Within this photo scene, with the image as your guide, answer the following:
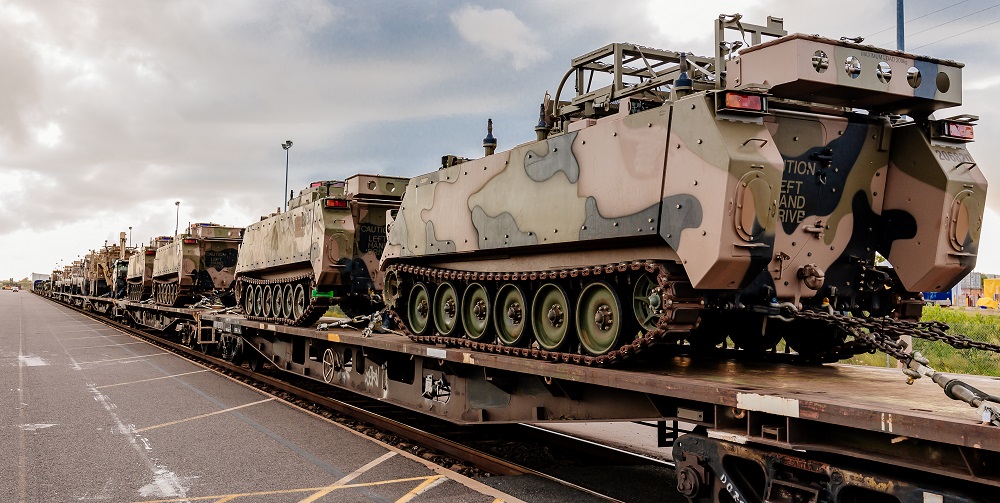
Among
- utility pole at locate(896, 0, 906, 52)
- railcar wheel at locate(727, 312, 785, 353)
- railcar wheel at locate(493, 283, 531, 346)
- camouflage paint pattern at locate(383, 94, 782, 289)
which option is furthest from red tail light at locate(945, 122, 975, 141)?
utility pole at locate(896, 0, 906, 52)

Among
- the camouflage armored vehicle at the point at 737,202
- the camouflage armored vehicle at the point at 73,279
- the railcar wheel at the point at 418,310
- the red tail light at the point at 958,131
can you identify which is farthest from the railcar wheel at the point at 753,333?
the camouflage armored vehicle at the point at 73,279

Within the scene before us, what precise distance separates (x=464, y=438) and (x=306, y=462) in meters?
2.09

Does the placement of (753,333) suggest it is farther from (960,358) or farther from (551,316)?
(960,358)

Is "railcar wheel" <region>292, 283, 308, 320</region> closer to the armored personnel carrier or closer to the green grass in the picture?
the green grass

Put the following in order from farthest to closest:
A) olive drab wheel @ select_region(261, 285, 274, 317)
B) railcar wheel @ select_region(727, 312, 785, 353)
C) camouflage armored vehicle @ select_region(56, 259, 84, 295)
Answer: camouflage armored vehicle @ select_region(56, 259, 84, 295) < olive drab wheel @ select_region(261, 285, 274, 317) < railcar wheel @ select_region(727, 312, 785, 353)

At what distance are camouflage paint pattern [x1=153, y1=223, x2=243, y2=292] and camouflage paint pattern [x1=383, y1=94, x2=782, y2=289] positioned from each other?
1784 cm

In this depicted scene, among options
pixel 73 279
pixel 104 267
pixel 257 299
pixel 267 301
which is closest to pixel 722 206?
pixel 267 301

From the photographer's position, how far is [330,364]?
12.4 metres

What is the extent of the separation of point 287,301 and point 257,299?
2237 mm

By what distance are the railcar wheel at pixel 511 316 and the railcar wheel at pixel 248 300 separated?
1062 centimetres

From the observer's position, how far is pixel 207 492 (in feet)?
24.1

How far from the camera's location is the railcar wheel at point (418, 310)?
1005cm

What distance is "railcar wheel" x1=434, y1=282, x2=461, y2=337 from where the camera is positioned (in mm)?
9398

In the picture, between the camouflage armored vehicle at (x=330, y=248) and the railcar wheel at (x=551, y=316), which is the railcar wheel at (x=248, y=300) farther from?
the railcar wheel at (x=551, y=316)
